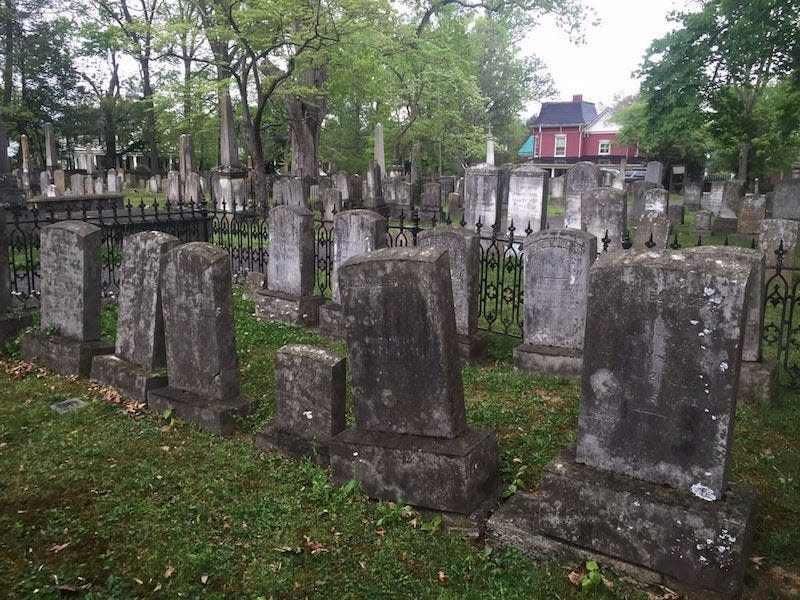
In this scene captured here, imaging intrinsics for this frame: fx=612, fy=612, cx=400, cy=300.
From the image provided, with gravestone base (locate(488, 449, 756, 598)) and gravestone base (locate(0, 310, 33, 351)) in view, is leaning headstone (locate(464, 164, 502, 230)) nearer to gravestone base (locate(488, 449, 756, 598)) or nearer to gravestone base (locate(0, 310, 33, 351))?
gravestone base (locate(0, 310, 33, 351))

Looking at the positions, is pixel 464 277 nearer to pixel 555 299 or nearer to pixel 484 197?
pixel 555 299

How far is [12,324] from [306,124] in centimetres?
1719

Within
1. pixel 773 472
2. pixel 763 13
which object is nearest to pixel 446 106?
pixel 763 13

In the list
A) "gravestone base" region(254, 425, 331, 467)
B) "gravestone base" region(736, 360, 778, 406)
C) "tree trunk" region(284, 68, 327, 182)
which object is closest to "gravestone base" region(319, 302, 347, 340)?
"gravestone base" region(254, 425, 331, 467)

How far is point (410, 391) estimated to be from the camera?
4.14 metres

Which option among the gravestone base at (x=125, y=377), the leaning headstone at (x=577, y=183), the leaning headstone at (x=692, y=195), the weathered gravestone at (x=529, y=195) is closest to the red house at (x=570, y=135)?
the leaning headstone at (x=692, y=195)

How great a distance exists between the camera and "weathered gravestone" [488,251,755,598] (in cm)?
312

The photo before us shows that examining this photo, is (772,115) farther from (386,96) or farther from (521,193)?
(521,193)

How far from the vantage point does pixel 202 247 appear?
537 cm

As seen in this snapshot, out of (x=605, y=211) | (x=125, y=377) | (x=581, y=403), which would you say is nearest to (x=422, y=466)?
(x=581, y=403)

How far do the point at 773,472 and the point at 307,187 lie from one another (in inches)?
777

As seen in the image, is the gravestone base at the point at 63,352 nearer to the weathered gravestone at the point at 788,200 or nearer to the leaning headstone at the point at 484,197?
the leaning headstone at the point at 484,197

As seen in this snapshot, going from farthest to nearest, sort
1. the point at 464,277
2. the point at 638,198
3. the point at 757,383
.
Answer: the point at 638,198 → the point at 464,277 → the point at 757,383

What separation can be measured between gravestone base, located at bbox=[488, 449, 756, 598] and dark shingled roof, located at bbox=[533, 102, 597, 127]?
182ft
